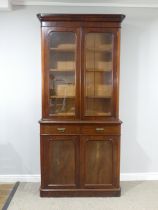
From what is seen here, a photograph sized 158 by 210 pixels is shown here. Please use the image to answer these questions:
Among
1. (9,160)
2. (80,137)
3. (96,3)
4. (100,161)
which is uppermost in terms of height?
(96,3)

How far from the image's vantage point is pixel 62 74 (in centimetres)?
318

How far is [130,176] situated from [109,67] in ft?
5.20

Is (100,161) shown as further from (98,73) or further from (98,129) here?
(98,73)

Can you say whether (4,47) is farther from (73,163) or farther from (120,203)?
(120,203)

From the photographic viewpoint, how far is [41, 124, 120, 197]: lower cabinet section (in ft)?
10.2

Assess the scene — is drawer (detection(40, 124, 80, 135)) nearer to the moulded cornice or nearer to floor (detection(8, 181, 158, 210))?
floor (detection(8, 181, 158, 210))

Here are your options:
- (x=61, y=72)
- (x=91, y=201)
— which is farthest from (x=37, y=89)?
(x=91, y=201)

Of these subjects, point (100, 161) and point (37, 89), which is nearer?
point (100, 161)

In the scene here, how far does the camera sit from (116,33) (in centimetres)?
305

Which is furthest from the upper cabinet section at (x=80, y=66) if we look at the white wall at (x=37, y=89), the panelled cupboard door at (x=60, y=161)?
the white wall at (x=37, y=89)

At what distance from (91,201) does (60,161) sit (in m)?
0.59

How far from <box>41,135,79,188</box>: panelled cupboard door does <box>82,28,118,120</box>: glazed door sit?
0.41 meters

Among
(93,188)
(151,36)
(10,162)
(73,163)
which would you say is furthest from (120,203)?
(151,36)

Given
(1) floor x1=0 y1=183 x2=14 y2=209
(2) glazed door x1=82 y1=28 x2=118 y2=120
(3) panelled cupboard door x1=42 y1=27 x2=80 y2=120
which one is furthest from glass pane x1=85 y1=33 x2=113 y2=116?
(1) floor x1=0 y1=183 x2=14 y2=209
